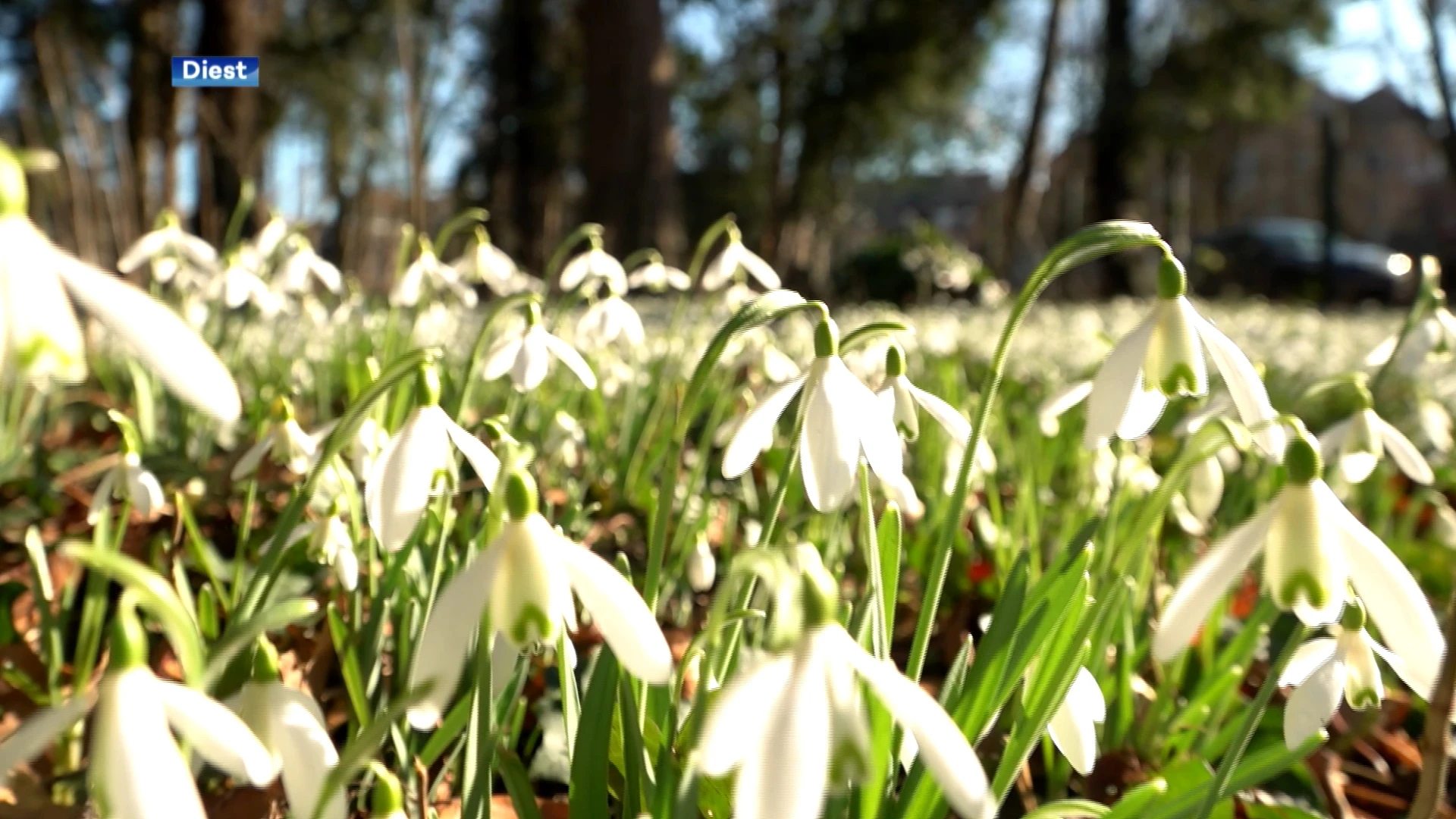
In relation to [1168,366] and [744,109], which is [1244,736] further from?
[744,109]

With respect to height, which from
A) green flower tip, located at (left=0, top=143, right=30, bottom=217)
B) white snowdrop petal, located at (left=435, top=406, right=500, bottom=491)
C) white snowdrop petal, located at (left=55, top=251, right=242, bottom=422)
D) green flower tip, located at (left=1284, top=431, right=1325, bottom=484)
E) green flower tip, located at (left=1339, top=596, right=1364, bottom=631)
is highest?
green flower tip, located at (left=0, top=143, right=30, bottom=217)

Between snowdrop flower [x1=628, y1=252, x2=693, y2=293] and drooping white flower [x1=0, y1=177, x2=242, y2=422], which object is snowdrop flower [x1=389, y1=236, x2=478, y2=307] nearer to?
snowdrop flower [x1=628, y1=252, x2=693, y2=293]

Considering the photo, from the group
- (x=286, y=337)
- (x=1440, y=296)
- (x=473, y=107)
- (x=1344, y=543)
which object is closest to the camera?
(x=1344, y=543)

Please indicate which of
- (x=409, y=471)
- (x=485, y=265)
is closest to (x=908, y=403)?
(x=409, y=471)

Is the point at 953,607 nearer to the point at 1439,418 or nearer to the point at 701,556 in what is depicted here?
the point at 701,556

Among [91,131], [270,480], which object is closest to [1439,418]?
[270,480]

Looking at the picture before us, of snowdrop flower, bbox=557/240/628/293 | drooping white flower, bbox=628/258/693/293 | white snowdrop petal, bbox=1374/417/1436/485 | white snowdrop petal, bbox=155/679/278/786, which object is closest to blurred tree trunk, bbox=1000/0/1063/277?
drooping white flower, bbox=628/258/693/293
